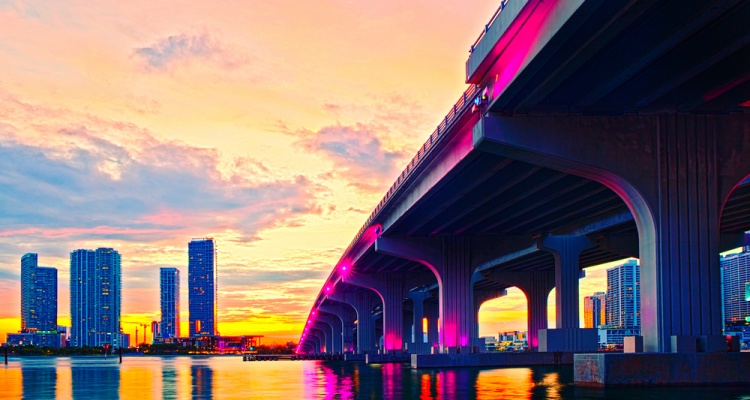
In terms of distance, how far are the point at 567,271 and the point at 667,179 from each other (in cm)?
4125

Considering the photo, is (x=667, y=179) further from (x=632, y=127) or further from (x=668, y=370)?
(x=668, y=370)

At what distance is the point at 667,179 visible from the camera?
36000 mm

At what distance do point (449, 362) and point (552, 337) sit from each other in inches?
414

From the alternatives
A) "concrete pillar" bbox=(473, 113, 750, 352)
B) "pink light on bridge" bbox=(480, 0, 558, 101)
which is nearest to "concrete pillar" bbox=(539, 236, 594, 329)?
"concrete pillar" bbox=(473, 113, 750, 352)

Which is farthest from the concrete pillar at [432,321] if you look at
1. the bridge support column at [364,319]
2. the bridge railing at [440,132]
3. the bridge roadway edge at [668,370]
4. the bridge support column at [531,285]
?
the bridge roadway edge at [668,370]

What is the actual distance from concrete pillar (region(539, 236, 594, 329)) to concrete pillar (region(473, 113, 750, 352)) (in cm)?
3840

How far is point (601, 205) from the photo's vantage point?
6019 centimetres

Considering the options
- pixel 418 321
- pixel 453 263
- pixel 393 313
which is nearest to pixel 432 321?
pixel 418 321

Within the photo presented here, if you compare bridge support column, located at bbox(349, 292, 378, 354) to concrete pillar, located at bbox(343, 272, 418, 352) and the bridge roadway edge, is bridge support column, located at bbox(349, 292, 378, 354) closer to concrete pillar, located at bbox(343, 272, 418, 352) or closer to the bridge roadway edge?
concrete pillar, located at bbox(343, 272, 418, 352)

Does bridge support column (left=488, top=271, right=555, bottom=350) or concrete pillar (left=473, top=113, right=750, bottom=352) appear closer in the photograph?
concrete pillar (left=473, top=113, right=750, bottom=352)

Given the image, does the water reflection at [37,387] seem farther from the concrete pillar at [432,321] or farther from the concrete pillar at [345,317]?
the concrete pillar at [432,321]

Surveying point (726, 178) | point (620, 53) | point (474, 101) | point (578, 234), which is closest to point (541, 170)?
point (474, 101)

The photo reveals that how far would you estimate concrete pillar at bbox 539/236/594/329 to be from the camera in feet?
248

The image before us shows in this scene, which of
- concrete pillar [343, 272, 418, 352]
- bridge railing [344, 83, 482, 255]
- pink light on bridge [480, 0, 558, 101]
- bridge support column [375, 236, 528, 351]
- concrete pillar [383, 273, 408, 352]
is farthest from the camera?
concrete pillar [343, 272, 418, 352]
